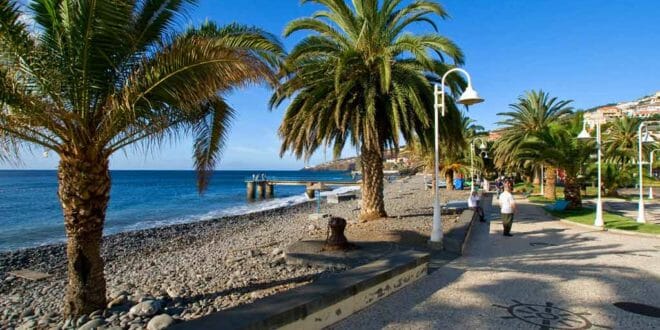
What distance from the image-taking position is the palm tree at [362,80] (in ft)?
37.4

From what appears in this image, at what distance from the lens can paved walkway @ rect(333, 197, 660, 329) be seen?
175 inches

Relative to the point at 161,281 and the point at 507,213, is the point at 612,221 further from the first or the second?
the point at 161,281

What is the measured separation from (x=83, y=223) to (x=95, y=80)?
6.04 ft

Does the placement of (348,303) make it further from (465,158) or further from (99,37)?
(465,158)

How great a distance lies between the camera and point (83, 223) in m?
5.07

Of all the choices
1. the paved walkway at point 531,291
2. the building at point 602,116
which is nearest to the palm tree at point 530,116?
the building at point 602,116

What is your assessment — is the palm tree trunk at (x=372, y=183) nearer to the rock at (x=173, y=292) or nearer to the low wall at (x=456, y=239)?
the low wall at (x=456, y=239)

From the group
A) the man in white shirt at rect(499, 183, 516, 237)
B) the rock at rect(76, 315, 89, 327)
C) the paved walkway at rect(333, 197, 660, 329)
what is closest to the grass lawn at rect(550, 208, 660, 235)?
the paved walkway at rect(333, 197, 660, 329)

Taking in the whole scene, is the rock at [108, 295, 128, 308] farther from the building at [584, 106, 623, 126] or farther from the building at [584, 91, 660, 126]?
the building at [584, 91, 660, 126]

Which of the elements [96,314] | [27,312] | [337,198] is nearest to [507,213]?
[96,314]

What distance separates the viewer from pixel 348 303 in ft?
14.8

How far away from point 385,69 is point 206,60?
6.53 metres

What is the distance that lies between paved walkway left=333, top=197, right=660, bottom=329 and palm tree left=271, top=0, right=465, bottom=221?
445 centimetres

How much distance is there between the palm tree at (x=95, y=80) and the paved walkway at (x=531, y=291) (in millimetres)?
3448
